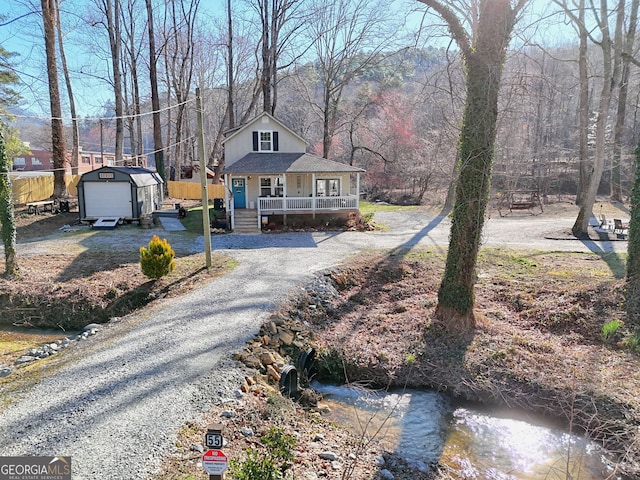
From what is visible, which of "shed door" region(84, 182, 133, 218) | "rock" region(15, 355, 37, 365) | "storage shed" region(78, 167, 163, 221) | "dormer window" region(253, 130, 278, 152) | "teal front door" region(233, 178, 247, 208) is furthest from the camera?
"dormer window" region(253, 130, 278, 152)

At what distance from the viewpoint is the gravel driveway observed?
4320 mm

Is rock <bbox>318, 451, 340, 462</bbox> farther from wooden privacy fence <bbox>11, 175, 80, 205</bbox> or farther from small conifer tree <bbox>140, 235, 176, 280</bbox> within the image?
wooden privacy fence <bbox>11, 175, 80, 205</bbox>

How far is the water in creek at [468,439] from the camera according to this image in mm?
5207

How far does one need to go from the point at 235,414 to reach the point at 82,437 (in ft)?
5.61

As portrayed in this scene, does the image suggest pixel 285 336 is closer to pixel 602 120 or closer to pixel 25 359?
pixel 25 359

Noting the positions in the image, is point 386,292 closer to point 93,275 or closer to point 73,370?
point 73,370

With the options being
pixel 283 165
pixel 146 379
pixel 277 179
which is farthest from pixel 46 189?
pixel 146 379

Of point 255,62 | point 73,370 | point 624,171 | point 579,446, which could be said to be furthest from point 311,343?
point 624,171

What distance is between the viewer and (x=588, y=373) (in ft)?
22.8

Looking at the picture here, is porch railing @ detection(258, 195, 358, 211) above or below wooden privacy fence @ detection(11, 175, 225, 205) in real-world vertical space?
below

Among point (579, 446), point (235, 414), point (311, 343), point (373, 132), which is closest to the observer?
point (235, 414)

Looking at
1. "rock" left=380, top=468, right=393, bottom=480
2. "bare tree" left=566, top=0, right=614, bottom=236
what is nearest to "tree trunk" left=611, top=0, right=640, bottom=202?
"bare tree" left=566, top=0, right=614, bottom=236

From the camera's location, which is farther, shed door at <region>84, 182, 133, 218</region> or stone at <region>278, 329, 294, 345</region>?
shed door at <region>84, 182, 133, 218</region>

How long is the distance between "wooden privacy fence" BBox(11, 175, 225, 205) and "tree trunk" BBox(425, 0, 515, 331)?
21936 millimetres
